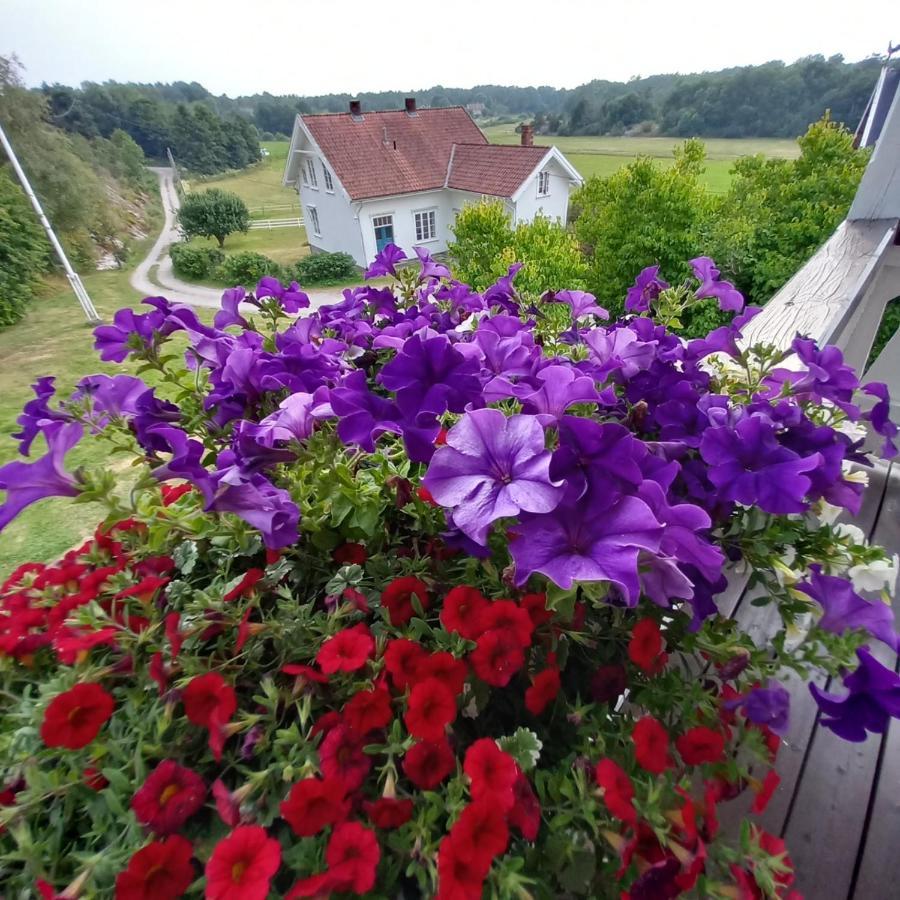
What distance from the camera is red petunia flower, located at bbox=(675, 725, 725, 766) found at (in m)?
0.43

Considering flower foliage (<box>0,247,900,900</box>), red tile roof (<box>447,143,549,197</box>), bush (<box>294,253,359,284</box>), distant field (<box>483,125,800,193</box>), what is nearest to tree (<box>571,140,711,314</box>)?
distant field (<box>483,125,800,193</box>)

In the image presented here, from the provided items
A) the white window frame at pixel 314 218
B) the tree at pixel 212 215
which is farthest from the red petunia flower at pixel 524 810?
the tree at pixel 212 215

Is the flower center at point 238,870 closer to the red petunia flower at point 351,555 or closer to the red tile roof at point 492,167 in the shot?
the red petunia flower at point 351,555

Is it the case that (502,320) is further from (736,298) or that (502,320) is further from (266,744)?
(266,744)

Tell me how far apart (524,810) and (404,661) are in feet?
0.46

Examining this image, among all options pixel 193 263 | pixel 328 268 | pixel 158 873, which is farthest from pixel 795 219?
pixel 193 263

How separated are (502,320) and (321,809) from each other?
53cm

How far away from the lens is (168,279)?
9867 millimetres

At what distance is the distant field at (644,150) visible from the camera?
24.5 ft

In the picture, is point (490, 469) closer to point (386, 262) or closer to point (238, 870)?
point (238, 870)

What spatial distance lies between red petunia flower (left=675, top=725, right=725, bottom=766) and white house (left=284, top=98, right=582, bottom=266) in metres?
9.87

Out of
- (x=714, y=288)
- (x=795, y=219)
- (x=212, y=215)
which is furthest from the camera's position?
(x=212, y=215)

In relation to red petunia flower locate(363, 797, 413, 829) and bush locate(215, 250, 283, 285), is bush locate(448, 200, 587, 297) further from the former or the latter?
bush locate(215, 250, 283, 285)

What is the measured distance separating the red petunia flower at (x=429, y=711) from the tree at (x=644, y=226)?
6289 mm
